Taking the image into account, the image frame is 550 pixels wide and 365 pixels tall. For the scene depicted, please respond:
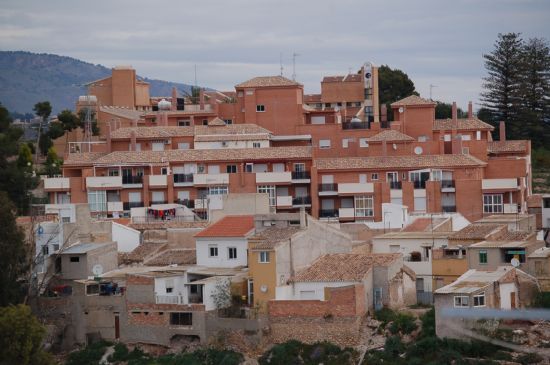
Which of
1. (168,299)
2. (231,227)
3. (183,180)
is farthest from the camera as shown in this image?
(183,180)

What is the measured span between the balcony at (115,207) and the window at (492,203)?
13450 millimetres

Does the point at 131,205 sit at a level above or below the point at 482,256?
above

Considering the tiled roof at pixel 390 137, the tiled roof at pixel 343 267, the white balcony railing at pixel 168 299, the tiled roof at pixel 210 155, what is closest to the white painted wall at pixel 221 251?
the tiled roof at pixel 343 267

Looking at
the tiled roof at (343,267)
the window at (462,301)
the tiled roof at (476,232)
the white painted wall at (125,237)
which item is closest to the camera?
the window at (462,301)

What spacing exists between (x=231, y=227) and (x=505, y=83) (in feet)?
103

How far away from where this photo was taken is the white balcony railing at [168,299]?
42219mm

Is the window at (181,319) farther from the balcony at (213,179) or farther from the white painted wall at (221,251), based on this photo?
the balcony at (213,179)

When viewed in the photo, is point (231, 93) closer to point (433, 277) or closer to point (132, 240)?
point (132, 240)

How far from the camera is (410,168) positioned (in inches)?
2352

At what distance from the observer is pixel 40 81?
176250 mm

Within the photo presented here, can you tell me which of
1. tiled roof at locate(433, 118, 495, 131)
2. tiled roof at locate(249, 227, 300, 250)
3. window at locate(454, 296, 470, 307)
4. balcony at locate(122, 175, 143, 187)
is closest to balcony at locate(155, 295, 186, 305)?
tiled roof at locate(249, 227, 300, 250)

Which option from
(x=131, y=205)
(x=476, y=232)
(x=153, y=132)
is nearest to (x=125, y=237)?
(x=131, y=205)

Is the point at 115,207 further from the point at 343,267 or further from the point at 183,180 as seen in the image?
the point at 343,267

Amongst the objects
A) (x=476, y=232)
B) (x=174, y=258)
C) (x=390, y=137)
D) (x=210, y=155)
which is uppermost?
(x=390, y=137)
